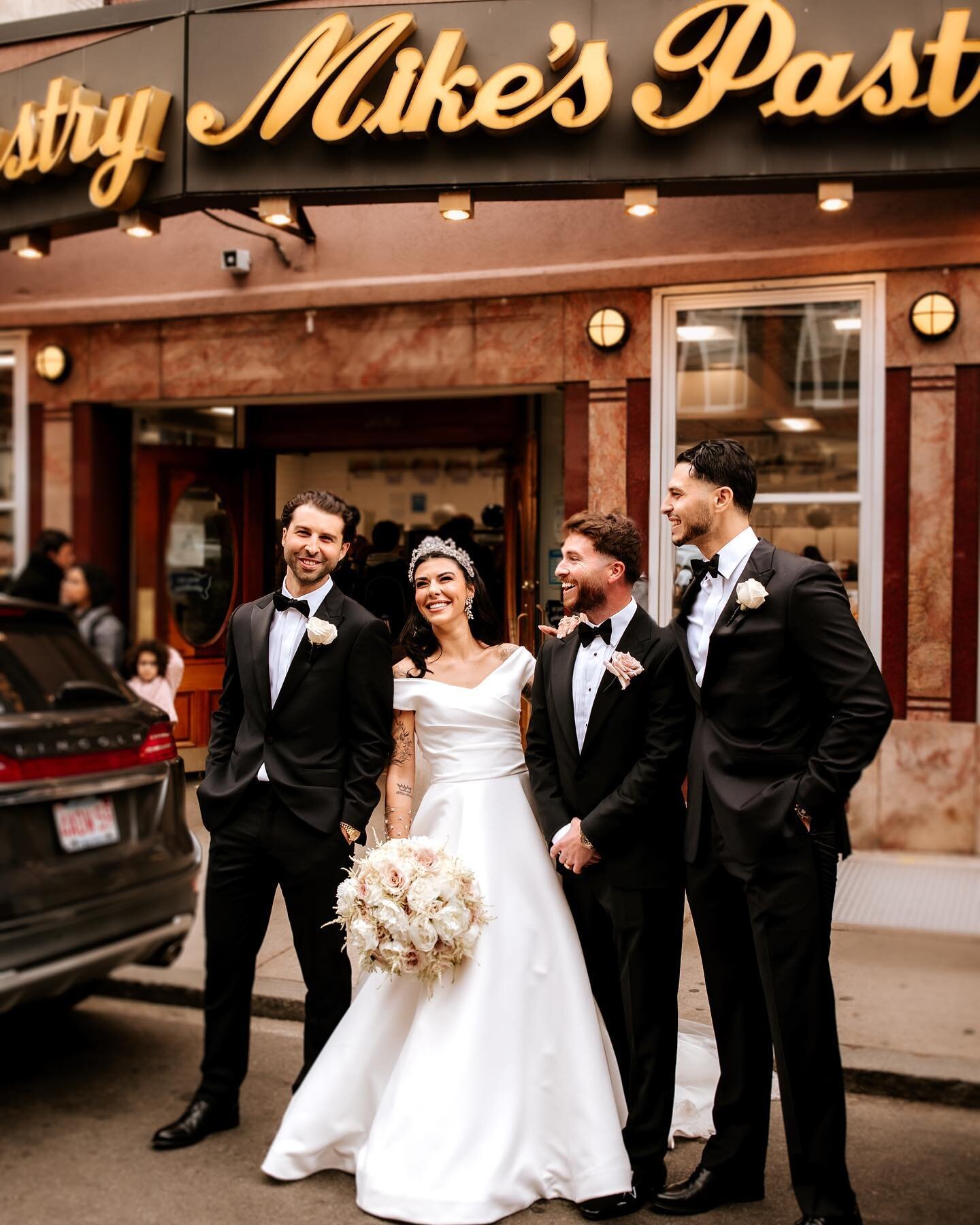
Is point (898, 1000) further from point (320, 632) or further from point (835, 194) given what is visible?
point (835, 194)

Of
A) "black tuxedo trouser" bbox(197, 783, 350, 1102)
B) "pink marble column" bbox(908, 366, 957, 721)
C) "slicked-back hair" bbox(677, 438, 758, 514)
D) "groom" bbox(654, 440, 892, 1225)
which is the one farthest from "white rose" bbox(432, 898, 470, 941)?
"pink marble column" bbox(908, 366, 957, 721)

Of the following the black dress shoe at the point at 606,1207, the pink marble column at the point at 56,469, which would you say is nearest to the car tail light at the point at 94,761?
the black dress shoe at the point at 606,1207

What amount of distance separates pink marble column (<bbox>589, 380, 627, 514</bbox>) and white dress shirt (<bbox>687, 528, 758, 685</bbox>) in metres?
4.23

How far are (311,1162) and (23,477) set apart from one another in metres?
6.81

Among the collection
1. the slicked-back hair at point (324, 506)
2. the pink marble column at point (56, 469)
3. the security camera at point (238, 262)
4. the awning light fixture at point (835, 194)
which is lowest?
the slicked-back hair at point (324, 506)

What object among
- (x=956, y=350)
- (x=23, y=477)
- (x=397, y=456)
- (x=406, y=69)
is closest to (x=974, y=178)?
(x=956, y=350)

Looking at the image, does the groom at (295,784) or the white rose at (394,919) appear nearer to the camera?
the white rose at (394,919)

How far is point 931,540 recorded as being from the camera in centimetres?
714

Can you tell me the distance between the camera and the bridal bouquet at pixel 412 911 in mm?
3455

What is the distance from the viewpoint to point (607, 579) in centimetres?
364

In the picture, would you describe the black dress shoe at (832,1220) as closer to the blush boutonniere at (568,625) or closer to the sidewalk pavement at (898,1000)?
the sidewalk pavement at (898,1000)

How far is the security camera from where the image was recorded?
319 inches

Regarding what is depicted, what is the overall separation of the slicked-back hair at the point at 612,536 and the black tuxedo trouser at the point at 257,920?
1232 mm

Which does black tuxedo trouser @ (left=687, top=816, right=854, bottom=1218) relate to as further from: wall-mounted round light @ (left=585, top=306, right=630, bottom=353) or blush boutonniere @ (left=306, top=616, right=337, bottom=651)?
wall-mounted round light @ (left=585, top=306, right=630, bottom=353)
